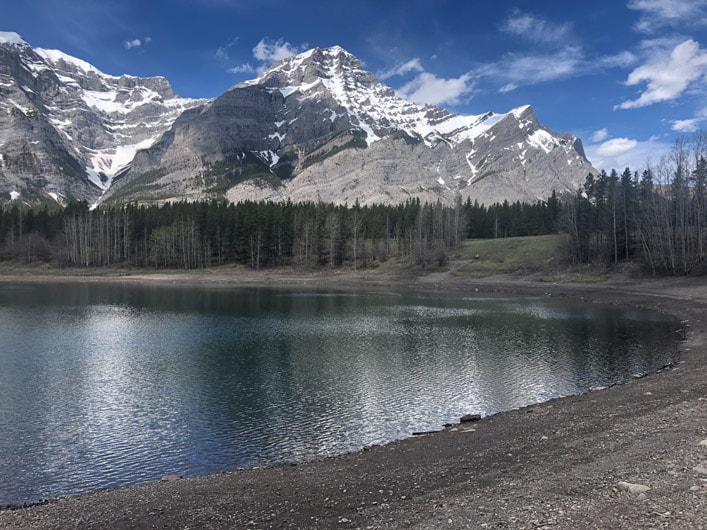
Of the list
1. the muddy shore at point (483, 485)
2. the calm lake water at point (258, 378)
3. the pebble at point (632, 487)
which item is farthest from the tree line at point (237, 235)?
the pebble at point (632, 487)

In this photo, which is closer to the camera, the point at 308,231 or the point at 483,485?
the point at 483,485

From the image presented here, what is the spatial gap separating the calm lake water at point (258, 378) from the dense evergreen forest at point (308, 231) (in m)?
43.8

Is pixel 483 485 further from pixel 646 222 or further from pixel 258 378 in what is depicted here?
pixel 646 222

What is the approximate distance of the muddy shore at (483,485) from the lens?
36.2ft

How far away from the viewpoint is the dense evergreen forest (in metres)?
105

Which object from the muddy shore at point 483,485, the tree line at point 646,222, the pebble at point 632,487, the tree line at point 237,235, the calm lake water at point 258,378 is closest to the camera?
the muddy shore at point 483,485

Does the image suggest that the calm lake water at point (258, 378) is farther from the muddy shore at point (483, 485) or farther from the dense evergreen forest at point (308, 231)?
the dense evergreen forest at point (308, 231)

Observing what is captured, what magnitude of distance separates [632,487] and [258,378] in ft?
80.8

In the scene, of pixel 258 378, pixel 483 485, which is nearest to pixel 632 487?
pixel 483 485

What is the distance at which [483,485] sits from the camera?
1335 centimetres

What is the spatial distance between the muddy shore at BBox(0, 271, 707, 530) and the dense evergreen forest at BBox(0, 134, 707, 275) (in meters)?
88.2

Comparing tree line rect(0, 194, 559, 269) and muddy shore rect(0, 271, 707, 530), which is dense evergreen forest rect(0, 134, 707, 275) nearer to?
tree line rect(0, 194, 559, 269)

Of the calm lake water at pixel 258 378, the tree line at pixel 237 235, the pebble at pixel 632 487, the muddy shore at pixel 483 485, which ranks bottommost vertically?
the calm lake water at pixel 258 378

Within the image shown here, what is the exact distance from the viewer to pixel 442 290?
10569 centimetres
